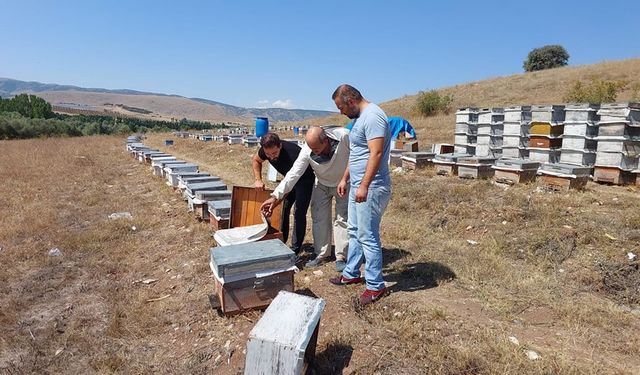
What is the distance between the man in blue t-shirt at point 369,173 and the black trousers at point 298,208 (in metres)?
1.10

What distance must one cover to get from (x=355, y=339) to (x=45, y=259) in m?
5.22

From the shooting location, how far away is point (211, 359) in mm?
3725

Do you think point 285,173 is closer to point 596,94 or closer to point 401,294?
point 401,294

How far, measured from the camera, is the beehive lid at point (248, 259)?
3.90m

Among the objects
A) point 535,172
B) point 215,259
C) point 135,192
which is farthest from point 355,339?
point 135,192

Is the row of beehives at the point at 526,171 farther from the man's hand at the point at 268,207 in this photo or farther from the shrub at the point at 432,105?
the shrub at the point at 432,105

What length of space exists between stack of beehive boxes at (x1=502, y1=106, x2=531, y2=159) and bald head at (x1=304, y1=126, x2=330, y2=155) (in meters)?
9.37

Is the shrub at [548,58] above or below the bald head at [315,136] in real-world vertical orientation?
above

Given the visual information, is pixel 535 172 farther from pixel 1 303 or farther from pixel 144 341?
pixel 1 303

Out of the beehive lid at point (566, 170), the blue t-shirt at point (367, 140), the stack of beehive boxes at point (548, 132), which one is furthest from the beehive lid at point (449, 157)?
the blue t-shirt at point (367, 140)

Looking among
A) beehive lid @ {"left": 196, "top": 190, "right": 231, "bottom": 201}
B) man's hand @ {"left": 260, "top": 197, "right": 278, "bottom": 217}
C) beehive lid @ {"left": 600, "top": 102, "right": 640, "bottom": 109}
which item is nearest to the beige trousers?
man's hand @ {"left": 260, "top": 197, "right": 278, "bottom": 217}

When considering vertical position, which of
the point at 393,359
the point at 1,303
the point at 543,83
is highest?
the point at 543,83

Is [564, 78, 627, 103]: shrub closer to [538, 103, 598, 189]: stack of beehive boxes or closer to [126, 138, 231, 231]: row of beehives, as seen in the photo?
[538, 103, 598, 189]: stack of beehive boxes

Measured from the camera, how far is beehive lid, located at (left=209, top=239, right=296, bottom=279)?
3.90 m
